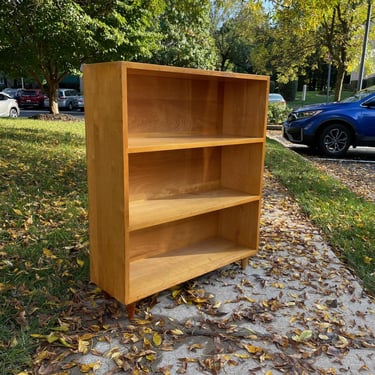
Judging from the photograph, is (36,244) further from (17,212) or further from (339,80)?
(339,80)

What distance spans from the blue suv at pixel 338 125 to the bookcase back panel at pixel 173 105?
256 inches

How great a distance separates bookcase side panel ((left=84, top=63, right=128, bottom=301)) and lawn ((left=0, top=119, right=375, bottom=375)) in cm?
40

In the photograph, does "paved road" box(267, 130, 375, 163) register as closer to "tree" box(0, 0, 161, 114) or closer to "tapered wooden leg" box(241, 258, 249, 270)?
"tree" box(0, 0, 161, 114)

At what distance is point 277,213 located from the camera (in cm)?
524

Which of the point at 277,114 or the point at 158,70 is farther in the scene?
the point at 277,114

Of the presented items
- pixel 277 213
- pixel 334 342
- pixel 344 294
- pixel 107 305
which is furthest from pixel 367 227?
pixel 107 305

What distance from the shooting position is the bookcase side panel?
7.81 feet

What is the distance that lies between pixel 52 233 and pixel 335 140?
758 centimetres

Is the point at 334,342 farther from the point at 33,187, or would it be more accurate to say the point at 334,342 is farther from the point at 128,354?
the point at 33,187

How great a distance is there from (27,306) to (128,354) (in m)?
0.88

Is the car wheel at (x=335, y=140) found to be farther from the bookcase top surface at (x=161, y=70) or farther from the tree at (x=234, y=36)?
the tree at (x=234, y=36)

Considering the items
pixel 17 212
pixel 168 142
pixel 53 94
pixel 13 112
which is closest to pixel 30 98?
pixel 13 112

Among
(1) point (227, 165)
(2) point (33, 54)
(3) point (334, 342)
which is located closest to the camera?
(3) point (334, 342)

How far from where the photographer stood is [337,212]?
5203 millimetres
